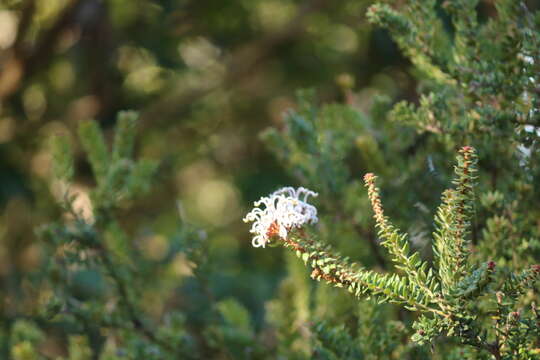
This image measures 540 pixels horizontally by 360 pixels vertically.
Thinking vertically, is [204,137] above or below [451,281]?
below

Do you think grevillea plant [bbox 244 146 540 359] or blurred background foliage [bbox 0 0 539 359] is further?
blurred background foliage [bbox 0 0 539 359]

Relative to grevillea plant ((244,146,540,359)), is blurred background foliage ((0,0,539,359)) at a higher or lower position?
lower

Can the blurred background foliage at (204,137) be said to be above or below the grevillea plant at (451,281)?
below

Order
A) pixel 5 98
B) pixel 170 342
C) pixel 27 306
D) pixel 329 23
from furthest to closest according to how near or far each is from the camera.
→ pixel 329 23, pixel 5 98, pixel 27 306, pixel 170 342

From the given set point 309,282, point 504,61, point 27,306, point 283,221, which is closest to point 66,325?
point 27,306

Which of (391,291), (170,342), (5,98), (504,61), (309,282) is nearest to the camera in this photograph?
(391,291)

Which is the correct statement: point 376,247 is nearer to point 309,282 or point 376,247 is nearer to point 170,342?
point 309,282

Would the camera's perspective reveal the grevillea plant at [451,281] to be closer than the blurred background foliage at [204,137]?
Yes

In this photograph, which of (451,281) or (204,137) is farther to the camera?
(204,137)
